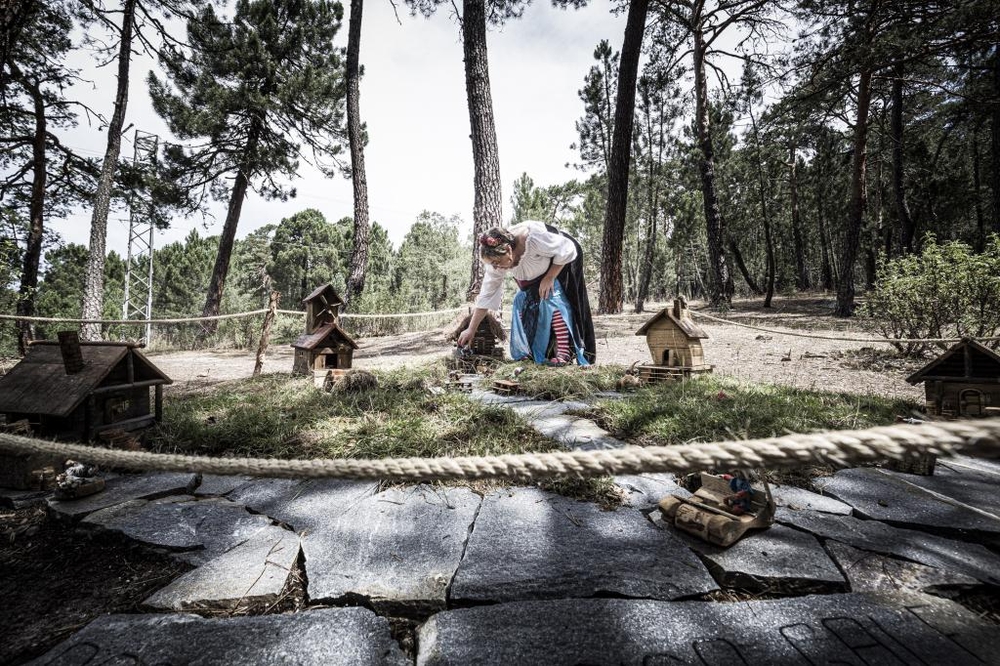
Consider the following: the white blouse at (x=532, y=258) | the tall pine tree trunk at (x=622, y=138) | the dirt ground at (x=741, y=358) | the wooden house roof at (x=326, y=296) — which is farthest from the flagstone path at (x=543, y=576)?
the tall pine tree trunk at (x=622, y=138)

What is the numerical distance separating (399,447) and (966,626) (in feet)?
7.20

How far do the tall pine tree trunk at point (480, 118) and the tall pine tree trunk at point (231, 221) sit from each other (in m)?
9.33

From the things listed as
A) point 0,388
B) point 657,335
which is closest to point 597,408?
point 657,335

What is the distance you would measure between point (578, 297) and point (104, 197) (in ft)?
34.0

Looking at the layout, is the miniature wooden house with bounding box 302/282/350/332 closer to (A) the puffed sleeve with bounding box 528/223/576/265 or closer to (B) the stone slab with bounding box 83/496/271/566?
(A) the puffed sleeve with bounding box 528/223/576/265

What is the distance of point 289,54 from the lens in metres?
13.0

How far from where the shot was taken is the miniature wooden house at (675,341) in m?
3.92

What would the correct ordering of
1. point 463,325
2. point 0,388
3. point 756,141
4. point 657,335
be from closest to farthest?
point 0,388 < point 657,335 < point 463,325 < point 756,141

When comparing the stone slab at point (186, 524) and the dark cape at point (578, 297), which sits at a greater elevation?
the dark cape at point (578, 297)

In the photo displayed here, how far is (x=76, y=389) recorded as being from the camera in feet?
7.44

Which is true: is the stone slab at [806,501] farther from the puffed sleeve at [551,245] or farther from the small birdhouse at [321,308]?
the small birdhouse at [321,308]

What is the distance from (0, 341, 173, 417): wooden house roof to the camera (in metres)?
2.21

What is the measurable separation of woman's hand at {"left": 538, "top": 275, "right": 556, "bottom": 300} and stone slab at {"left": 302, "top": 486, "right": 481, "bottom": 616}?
336 centimetres

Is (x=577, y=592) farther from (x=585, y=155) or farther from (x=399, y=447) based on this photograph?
(x=585, y=155)
